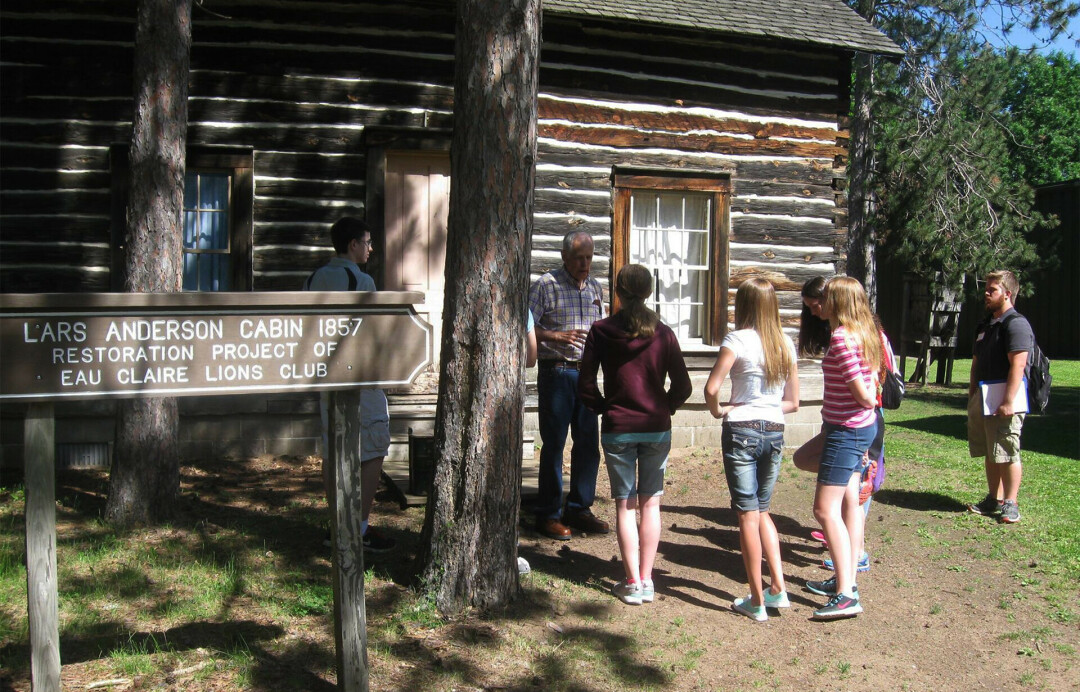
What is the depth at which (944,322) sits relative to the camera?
16.5m

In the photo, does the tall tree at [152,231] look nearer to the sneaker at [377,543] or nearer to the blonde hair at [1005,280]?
the sneaker at [377,543]

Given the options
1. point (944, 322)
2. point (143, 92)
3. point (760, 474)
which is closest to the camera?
point (760, 474)

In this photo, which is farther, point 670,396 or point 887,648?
point 670,396

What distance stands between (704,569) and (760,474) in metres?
1.03

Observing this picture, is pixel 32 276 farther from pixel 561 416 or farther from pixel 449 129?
pixel 561 416

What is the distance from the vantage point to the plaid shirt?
6051mm

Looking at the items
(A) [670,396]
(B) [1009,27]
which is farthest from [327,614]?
(B) [1009,27]

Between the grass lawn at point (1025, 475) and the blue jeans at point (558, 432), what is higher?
the blue jeans at point (558, 432)

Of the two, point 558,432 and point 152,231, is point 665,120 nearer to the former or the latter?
point 558,432

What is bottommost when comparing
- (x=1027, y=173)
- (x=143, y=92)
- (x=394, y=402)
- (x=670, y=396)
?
(x=394, y=402)

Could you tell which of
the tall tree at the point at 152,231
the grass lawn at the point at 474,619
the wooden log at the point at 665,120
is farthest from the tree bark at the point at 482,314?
the wooden log at the point at 665,120

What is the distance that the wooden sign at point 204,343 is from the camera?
3.14 m

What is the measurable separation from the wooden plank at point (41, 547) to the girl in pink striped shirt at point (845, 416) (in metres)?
3.55

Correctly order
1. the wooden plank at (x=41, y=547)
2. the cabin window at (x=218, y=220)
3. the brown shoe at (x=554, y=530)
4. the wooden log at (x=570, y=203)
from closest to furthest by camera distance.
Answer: the wooden plank at (x=41, y=547) → the brown shoe at (x=554, y=530) → the cabin window at (x=218, y=220) → the wooden log at (x=570, y=203)
